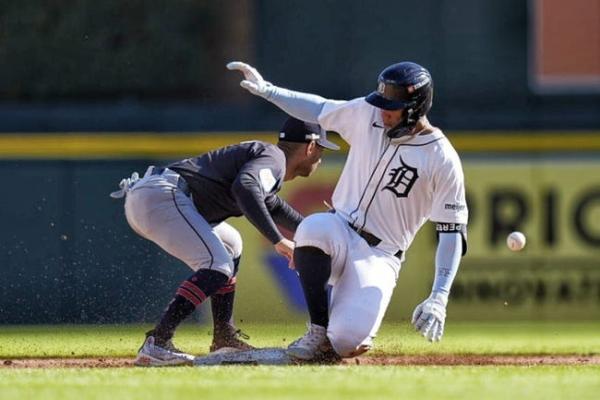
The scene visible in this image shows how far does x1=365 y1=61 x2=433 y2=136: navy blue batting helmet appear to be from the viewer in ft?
21.1

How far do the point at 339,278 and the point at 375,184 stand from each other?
0.41 m

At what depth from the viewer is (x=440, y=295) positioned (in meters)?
6.23

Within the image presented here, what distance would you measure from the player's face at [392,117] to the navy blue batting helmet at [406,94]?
0.07 feet

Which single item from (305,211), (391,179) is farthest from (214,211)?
(305,211)

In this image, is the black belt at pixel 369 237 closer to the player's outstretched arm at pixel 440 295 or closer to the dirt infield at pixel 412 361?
the player's outstretched arm at pixel 440 295

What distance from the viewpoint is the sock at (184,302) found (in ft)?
21.2

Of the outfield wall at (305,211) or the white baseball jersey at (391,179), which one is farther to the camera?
the outfield wall at (305,211)

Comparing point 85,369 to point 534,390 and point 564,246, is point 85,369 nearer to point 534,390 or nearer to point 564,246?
point 534,390

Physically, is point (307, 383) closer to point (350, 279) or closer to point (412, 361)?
point (350, 279)

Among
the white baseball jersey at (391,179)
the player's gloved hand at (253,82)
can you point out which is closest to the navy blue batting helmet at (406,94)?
the white baseball jersey at (391,179)

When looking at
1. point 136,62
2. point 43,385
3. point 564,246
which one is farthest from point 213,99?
point 43,385

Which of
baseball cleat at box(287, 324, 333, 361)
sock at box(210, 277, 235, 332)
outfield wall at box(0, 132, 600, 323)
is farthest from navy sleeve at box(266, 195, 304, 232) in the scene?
outfield wall at box(0, 132, 600, 323)

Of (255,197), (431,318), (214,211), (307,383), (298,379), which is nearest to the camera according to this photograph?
(307,383)

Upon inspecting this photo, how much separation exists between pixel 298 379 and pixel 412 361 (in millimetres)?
1506
